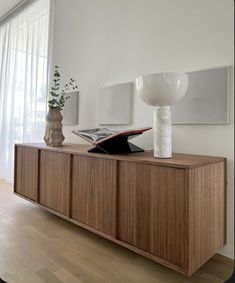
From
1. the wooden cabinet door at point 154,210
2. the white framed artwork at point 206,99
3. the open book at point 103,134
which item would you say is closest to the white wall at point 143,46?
the white framed artwork at point 206,99

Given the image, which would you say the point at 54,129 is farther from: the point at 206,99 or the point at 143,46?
the point at 206,99

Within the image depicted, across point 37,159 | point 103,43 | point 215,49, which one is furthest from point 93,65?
point 215,49

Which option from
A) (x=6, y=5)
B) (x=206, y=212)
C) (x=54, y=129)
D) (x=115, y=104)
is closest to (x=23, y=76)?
(x=6, y=5)

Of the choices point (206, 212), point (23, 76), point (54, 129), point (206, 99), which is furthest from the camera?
point (23, 76)

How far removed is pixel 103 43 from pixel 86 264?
189cm

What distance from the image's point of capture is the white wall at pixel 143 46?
1454 mm

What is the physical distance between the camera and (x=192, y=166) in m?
1.10

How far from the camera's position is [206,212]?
1.22 meters

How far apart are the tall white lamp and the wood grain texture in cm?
25

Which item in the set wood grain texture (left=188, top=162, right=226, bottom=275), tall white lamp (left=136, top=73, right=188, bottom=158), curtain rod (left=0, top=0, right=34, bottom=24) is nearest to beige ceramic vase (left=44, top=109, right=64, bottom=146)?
tall white lamp (left=136, top=73, right=188, bottom=158)

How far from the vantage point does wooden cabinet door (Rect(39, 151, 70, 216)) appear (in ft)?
5.93

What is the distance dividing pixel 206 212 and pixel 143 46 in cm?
136

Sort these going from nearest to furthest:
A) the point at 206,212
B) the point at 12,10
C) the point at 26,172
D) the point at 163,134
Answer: the point at 206,212, the point at 163,134, the point at 26,172, the point at 12,10

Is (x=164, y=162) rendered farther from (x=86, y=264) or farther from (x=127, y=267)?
(x=86, y=264)
